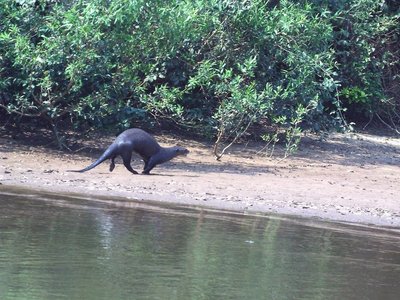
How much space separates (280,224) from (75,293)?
3842 millimetres

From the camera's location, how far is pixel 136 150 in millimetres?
12594

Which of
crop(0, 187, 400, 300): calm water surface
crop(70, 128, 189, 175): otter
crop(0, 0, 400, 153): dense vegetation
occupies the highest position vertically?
crop(0, 0, 400, 153): dense vegetation

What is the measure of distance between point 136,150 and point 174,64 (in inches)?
88.4

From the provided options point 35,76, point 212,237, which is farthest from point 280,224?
point 35,76

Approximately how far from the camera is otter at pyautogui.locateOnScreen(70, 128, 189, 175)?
12.4m

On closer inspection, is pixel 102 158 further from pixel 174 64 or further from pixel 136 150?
pixel 174 64

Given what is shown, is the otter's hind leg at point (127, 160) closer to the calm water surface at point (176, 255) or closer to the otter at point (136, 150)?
the otter at point (136, 150)

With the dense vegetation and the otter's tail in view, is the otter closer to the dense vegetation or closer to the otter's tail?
the otter's tail

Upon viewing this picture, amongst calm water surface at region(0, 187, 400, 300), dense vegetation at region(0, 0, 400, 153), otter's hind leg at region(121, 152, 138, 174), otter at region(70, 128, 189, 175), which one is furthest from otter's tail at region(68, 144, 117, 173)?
calm water surface at region(0, 187, 400, 300)

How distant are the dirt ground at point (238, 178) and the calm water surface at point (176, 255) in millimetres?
908

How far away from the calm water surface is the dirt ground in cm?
91

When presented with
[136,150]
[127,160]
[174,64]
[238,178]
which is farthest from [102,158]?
[174,64]

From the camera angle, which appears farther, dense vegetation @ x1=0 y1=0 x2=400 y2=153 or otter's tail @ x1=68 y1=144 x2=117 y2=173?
dense vegetation @ x1=0 y1=0 x2=400 y2=153

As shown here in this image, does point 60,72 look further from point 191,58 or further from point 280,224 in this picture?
point 280,224
